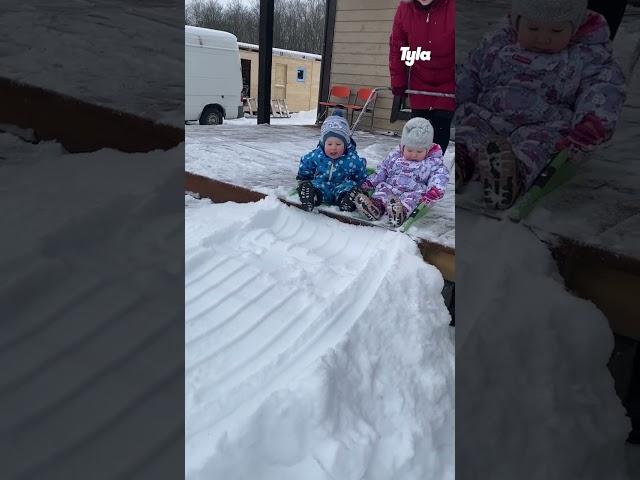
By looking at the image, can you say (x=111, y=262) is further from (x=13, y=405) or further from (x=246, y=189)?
(x=246, y=189)

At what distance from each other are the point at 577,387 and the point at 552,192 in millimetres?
272

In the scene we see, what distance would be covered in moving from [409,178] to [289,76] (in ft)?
40.7

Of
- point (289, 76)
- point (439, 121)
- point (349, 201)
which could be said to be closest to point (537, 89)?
point (349, 201)

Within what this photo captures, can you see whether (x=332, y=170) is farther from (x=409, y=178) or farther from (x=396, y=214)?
(x=396, y=214)

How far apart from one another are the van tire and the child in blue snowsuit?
8.54m

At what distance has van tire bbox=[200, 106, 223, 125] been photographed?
10.6m

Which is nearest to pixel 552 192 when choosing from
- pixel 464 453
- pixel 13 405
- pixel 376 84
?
pixel 464 453

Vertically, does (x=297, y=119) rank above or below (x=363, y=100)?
below

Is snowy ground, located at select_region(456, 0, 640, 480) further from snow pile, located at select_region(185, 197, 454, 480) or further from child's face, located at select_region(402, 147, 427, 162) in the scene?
child's face, located at select_region(402, 147, 427, 162)

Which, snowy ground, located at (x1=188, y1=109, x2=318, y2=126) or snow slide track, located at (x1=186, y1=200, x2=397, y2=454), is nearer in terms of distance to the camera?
snow slide track, located at (x1=186, y1=200, x2=397, y2=454)

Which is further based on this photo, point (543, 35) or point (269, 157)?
point (269, 157)

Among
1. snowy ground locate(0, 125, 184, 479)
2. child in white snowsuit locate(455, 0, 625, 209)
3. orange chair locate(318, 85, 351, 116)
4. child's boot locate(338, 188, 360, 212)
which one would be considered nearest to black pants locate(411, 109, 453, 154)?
child's boot locate(338, 188, 360, 212)

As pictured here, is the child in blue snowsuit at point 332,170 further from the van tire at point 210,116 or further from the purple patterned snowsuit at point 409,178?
the van tire at point 210,116

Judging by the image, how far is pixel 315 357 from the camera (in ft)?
5.14
